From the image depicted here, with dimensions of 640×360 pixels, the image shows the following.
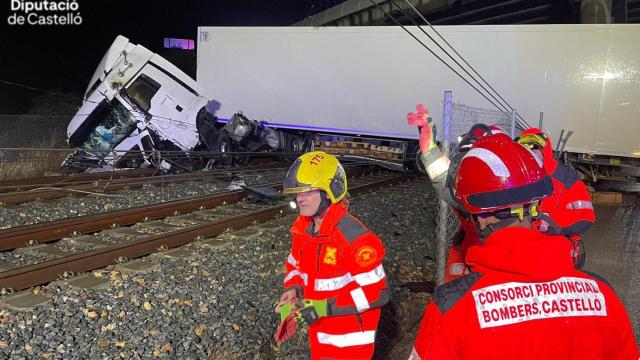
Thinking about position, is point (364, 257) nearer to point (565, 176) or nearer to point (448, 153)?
point (565, 176)

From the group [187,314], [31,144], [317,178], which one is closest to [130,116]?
[31,144]

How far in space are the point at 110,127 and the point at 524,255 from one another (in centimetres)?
1433

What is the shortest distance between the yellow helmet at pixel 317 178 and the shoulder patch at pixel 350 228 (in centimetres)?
12

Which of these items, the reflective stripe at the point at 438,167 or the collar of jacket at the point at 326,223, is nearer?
the collar of jacket at the point at 326,223

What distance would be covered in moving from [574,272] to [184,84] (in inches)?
588

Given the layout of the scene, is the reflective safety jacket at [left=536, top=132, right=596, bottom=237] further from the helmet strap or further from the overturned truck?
the overturned truck

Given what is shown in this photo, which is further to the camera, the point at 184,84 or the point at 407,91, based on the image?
the point at 407,91

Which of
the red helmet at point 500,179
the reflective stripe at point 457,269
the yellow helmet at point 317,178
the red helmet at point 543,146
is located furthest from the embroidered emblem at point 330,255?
the red helmet at point 543,146

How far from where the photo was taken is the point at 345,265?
2.72 m

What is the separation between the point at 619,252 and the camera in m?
7.71

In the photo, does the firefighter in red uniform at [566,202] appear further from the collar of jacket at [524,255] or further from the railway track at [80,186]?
the railway track at [80,186]

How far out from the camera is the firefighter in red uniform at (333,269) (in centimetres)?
268

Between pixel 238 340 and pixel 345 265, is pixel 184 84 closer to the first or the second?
pixel 238 340

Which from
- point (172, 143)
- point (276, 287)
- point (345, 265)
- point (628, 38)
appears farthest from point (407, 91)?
point (345, 265)
